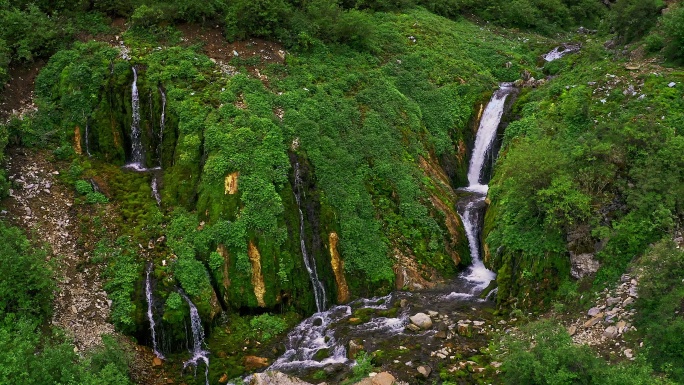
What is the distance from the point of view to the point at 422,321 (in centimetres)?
1483

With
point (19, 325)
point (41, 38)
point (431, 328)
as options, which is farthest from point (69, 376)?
point (41, 38)

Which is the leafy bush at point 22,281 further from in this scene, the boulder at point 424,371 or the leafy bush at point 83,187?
the boulder at point 424,371

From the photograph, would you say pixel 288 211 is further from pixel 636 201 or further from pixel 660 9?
pixel 660 9

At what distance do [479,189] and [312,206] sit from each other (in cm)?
896

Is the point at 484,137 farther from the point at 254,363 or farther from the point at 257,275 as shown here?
the point at 254,363

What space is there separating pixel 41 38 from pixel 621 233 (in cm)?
2301

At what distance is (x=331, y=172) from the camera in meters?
18.2

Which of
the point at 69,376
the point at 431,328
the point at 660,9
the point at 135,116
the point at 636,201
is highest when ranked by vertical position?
the point at 660,9

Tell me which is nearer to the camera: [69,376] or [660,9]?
[69,376]

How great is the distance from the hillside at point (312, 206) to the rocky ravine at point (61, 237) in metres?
0.06

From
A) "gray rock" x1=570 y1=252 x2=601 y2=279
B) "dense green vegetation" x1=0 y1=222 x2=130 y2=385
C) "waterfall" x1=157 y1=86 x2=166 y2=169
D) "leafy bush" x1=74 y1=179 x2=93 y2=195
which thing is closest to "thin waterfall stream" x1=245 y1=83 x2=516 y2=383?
"gray rock" x1=570 y1=252 x2=601 y2=279

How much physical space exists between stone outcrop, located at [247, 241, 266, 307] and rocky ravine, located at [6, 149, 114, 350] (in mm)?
4223

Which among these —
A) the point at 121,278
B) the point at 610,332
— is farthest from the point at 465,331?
the point at 121,278

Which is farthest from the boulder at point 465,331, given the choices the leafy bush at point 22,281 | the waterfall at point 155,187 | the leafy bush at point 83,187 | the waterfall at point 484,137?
the leafy bush at point 83,187
